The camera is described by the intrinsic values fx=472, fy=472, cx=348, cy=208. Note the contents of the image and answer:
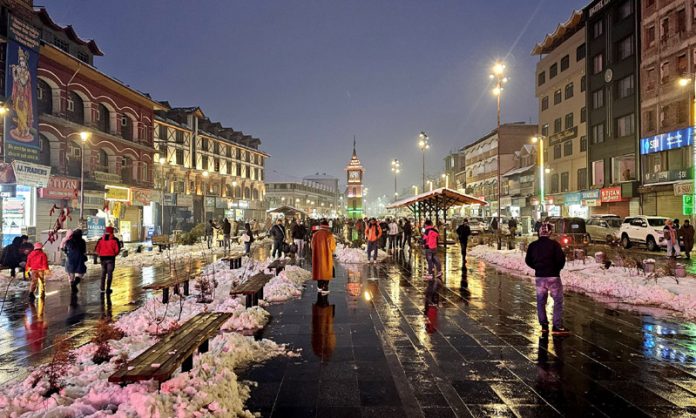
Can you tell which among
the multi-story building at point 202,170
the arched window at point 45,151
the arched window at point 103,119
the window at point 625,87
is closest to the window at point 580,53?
the window at point 625,87

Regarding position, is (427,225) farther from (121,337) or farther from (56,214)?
(56,214)

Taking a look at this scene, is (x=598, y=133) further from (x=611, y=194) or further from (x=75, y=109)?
(x=75, y=109)

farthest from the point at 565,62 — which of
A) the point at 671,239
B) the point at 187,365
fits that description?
the point at 187,365

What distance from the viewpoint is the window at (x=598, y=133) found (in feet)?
130

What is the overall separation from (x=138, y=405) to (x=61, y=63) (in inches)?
1125

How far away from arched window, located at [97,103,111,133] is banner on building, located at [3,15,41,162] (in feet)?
28.5

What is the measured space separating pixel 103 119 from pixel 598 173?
3889cm

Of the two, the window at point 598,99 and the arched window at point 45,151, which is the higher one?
the window at point 598,99

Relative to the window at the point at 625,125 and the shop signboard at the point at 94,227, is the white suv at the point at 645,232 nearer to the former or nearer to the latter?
the window at the point at 625,125

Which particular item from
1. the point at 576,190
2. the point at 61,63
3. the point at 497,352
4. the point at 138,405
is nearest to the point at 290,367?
the point at 138,405

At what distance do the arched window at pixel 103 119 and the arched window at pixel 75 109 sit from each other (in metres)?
1.38

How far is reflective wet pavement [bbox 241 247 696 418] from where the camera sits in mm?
4621

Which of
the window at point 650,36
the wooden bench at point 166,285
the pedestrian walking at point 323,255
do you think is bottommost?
the wooden bench at point 166,285

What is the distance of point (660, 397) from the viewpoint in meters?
4.80
